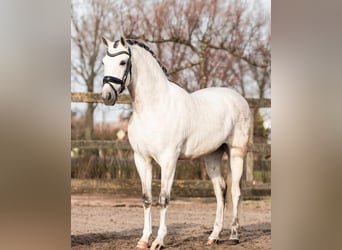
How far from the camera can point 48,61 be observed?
227 cm

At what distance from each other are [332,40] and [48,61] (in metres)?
1.10

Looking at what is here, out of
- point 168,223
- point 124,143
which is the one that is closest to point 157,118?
point 168,223

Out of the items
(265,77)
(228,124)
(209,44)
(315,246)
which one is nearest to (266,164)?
(265,77)

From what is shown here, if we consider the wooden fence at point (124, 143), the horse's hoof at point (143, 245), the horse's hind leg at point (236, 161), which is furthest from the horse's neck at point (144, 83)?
the wooden fence at point (124, 143)

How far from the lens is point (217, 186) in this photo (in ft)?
12.5

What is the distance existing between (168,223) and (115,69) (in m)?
1.99

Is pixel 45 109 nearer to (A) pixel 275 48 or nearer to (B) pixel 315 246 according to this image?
(A) pixel 275 48

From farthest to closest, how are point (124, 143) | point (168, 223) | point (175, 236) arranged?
point (124, 143), point (168, 223), point (175, 236)

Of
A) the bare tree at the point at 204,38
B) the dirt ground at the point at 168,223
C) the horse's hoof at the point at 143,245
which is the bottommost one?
the dirt ground at the point at 168,223

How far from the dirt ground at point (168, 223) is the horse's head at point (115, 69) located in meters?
1.04

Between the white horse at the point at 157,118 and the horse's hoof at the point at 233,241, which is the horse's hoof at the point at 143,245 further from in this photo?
the horse's hoof at the point at 233,241

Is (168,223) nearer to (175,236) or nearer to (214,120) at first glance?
(175,236)

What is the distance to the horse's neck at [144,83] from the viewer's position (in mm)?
3344

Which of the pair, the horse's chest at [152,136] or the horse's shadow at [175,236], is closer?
the horse's chest at [152,136]
